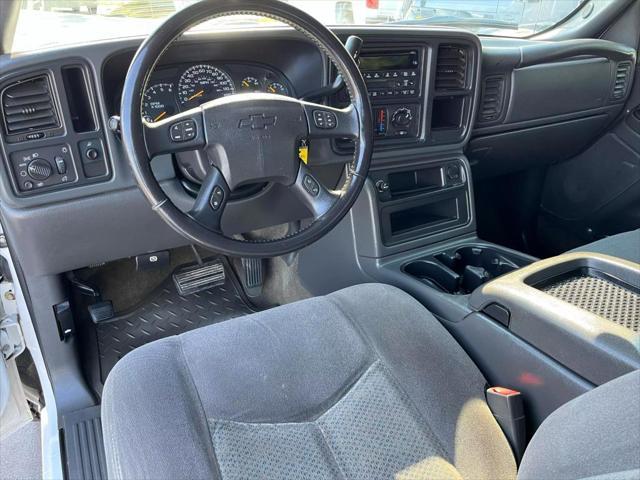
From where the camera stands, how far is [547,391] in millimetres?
1098

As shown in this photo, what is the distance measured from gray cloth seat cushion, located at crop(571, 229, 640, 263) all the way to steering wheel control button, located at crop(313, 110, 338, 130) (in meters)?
0.67

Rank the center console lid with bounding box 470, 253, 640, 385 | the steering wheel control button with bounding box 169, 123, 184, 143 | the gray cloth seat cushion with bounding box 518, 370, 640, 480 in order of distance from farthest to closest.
→ the steering wheel control button with bounding box 169, 123, 184, 143 → the center console lid with bounding box 470, 253, 640, 385 → the gray cloth seat cushion with bounding box 518, 370, 640, 480

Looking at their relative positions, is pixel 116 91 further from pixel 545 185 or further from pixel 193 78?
pixel 545 185

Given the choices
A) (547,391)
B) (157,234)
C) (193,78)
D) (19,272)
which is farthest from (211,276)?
(547,391)

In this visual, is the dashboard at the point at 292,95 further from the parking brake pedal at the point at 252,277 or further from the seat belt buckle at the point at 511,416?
the seat belt buckle at the point at 511,416

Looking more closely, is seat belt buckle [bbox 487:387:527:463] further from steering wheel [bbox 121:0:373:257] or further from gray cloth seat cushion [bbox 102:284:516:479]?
steering wheel [bbox 121:0:373:257]

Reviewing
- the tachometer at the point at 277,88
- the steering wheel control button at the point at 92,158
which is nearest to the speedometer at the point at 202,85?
the tachometer at the point at 277,88

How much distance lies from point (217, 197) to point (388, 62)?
0.76 m

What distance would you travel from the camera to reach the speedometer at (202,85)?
1434 mm

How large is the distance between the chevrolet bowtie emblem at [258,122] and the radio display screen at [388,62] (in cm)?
55

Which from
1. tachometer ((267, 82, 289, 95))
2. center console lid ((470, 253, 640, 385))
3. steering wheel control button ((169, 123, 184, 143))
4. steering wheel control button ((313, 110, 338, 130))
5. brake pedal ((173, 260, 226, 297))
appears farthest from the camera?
brake pedal ((173, 260, 226, 297))

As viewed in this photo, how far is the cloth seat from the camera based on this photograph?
0.89 meters

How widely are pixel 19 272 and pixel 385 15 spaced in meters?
1.36

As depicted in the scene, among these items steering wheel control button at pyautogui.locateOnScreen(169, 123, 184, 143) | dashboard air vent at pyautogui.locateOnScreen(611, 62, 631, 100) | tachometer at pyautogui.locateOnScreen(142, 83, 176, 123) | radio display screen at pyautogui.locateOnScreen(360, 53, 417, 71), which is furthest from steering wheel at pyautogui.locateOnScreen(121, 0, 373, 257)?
dashboard air vent at pyautogui.locateOnScreen(611, 62, 631, 100)
